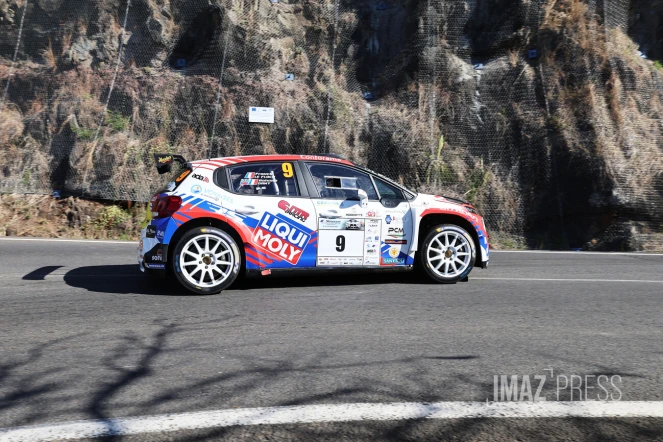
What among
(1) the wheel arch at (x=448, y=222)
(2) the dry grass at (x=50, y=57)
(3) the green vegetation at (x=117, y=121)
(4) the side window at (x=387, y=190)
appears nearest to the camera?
(4) the side window at (x=387, y=190)

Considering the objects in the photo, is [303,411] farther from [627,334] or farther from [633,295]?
[633,295]

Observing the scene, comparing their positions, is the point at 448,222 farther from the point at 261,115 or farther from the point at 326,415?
the point at 261,115

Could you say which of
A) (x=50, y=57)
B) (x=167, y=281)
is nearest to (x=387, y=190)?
(x=167, y=281)

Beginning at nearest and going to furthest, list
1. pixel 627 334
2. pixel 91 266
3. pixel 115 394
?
pixel 115 394, pixel 627 334, pixel 91 266

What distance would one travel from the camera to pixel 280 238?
7402 millimetres

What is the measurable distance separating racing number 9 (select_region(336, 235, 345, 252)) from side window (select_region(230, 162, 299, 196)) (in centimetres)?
73

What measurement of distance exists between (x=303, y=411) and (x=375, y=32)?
18.1 metres

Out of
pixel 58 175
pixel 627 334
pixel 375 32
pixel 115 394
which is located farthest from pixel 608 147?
pixel 115 394

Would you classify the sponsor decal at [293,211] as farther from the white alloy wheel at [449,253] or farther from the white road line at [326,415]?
the white road line at [326,415]

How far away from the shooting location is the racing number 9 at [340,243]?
7566 mm

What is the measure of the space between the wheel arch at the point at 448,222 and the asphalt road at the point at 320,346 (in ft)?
1.57

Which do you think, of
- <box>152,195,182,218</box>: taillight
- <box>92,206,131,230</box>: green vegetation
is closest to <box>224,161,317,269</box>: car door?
<box>152,195,182,218</box>: taillight

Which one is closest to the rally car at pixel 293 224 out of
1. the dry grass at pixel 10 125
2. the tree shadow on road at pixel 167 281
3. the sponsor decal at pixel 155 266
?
the sponsor decal at pixel 155 266

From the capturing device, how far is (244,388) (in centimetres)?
395
